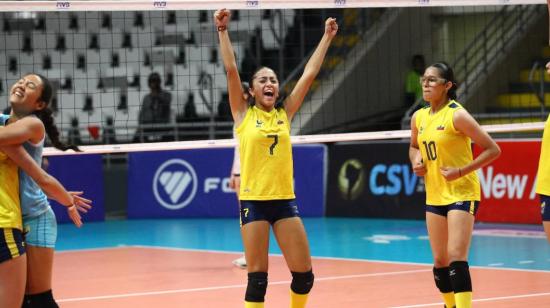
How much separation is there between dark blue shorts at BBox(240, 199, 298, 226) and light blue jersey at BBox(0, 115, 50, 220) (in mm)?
1716

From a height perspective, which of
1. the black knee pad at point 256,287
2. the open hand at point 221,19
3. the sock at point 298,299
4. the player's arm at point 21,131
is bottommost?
the sock at point 298,299

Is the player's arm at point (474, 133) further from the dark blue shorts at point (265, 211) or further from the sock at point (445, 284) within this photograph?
the dark blue shorts at point (265, 211)

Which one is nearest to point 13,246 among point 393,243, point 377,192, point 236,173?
point 236,173

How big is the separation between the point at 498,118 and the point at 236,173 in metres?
8.37

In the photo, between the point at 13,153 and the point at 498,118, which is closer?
the point at 13,153

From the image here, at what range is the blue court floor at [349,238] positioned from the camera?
44.6 ft

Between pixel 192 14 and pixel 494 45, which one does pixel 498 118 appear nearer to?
pixel 494 45

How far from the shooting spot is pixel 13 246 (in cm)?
641

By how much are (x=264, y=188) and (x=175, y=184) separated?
37.3 feet

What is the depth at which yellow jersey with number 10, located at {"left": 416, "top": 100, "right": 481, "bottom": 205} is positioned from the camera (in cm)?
836

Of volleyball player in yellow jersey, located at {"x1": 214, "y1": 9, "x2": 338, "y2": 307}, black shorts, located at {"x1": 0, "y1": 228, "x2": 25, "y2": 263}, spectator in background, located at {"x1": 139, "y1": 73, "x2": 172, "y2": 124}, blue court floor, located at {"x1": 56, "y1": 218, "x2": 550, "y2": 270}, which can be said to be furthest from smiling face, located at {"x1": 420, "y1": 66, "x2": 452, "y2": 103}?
spectator in background, located at {"x1": 139, "y1": 73, "x2": 172, "y2": 124}

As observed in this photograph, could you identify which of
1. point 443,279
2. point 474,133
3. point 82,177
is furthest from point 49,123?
point 82,177

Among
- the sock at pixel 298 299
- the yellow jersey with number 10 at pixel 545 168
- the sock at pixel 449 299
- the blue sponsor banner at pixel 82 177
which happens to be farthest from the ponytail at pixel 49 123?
the blue sponsor banner at pixel 82 177

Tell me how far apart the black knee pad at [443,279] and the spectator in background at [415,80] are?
11609 millimetres
